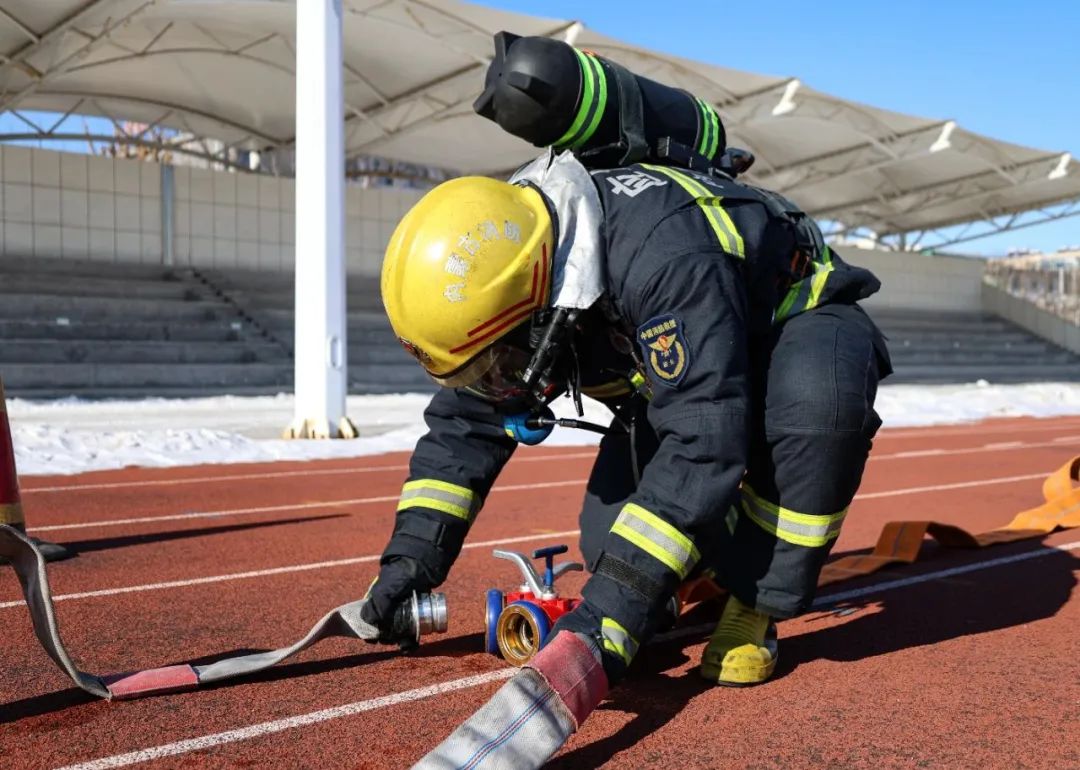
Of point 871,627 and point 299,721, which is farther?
point 871,627

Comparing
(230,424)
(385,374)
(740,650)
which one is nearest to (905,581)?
(740,650)

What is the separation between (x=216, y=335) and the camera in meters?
20.1

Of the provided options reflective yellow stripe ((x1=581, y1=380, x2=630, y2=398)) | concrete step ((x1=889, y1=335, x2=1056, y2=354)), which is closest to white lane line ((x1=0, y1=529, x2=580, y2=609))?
reflective yellow stripe ((x1=581, y1=380, x2=630, y2=398))

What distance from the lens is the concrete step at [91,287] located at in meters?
19.3

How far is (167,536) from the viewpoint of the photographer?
5.80 metres

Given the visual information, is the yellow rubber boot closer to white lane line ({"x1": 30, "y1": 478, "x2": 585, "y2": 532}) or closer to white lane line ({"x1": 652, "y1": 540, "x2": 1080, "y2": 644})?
white lane line ({"x1": 652, "y1": 540, "x2": 1080, "y2": 644})

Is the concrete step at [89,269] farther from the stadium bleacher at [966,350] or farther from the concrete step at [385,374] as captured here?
the stadium bleacher at [966,350]

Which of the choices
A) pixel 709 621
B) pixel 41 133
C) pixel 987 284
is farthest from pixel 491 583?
pixel 987 284

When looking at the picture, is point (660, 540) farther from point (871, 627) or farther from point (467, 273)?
point (871, 627)

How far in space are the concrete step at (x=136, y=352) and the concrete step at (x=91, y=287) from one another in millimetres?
1693

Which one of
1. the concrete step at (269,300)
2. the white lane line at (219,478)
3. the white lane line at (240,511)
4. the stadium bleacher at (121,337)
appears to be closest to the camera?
the white lane line at (240,511)

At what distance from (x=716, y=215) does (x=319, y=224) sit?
9.17 meters

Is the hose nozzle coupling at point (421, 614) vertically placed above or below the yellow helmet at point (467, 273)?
below

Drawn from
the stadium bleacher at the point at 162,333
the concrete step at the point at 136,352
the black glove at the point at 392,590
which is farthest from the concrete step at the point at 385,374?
the black glove at the point at 392,590
